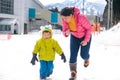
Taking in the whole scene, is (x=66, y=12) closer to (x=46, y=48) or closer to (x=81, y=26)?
(x=81, y=26)

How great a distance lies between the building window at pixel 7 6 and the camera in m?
95.2

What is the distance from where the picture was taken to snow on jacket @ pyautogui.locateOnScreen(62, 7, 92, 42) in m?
7.04

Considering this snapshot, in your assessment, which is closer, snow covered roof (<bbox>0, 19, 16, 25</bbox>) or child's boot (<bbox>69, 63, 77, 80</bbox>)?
child's boot (<bbox>69, 63, 77, 80</bbox>)

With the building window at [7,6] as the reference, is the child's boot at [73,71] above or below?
below

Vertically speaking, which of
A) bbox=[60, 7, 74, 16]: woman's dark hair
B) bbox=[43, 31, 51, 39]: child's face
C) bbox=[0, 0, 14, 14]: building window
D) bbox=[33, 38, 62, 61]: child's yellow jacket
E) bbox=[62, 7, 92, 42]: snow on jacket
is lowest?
bbox=[33, 38, 62, 61]: child's yellow jacket

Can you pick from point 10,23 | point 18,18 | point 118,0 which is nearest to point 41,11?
point 18,18

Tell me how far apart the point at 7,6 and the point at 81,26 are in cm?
9151

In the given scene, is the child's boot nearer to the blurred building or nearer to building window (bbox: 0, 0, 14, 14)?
the blurred building

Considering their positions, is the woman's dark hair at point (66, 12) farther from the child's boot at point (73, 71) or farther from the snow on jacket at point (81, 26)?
the child's boot at point (73, 71)

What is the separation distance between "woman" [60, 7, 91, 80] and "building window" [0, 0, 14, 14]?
8786 cm

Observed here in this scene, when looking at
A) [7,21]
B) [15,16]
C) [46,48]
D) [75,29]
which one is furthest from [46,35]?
[15,16]

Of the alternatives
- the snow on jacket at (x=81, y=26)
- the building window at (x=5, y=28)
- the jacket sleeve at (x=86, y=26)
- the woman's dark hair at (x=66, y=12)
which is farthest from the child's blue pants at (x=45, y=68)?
the building window at (x=5, y=28)

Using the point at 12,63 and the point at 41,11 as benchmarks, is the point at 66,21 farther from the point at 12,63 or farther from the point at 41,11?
the point at 41,11

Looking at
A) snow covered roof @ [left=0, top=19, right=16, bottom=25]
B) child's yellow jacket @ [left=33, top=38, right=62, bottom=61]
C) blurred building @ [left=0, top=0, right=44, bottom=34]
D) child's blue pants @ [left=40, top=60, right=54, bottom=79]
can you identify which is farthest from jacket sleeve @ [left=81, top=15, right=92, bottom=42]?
snow covered roof @ [left=0, top=19, right=16, bottom=25]
